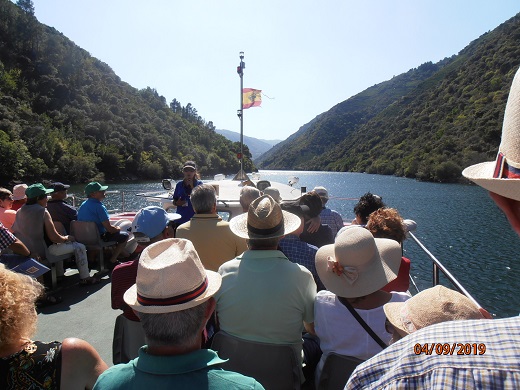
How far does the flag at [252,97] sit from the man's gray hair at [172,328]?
529 inches

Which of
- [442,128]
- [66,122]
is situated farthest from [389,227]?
[442,128]

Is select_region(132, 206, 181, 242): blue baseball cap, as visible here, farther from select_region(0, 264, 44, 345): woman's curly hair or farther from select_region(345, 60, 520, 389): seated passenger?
select_region(345, 60, 520, 389): seated passenger

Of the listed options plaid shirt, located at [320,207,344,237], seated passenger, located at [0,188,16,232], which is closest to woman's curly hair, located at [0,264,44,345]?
seated passenger, located at [0,188,16,232]

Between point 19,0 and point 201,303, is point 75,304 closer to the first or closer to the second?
point 201,303

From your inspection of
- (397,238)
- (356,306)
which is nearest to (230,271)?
(356,306)

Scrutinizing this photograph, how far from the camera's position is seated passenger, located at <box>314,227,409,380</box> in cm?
181

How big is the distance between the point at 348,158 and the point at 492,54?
5239cm

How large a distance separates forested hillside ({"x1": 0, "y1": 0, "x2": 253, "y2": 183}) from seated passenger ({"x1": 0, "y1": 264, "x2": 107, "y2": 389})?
1755 inches

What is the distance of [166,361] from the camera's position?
1.13m

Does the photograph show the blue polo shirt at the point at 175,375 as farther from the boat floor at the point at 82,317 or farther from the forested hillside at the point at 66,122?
the forested hillside at the point at 66,122

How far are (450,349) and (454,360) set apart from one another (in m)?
0.02

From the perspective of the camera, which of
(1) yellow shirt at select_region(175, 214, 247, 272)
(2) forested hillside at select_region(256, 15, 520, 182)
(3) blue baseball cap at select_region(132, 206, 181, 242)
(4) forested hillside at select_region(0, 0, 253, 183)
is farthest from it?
(2) forested hillside at select_region(256, 15, 520, 182)

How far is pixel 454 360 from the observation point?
0.55 m

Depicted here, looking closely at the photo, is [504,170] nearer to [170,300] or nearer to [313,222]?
[170,300]
